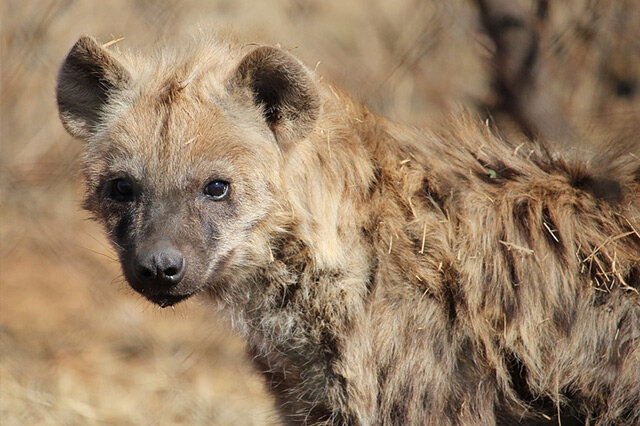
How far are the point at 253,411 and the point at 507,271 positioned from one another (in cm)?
243

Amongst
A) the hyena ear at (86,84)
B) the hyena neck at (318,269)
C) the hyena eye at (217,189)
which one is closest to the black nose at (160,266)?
the hyena eye at (217,189)

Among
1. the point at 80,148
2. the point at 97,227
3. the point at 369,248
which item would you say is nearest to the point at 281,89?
the point at 369,248

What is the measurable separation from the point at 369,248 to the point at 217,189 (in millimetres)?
518

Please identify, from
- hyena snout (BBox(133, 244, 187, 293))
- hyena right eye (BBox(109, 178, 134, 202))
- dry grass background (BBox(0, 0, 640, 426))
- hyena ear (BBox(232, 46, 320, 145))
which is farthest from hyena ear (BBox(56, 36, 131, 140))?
dry grass background (BBox(0, 0, 640, 426))

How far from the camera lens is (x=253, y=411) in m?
5.02

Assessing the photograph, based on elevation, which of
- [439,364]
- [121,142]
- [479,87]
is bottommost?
[479,87]

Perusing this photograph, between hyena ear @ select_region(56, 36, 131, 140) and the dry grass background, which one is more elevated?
hyena ear @ select_region(56, 36, 131, 140)

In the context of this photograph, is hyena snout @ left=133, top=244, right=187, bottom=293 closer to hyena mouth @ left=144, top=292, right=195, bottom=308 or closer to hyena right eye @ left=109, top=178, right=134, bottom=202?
hyena mouth @ left=144, top=292, right=195, bottom=308

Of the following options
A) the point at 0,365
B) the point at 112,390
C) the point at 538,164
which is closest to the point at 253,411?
the point at 112,390

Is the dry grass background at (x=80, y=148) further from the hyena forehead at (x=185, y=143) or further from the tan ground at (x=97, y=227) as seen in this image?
the hyena forehead at (x=185, y=143)

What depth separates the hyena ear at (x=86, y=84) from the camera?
310cm

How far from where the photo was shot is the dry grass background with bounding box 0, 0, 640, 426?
16.3 ft

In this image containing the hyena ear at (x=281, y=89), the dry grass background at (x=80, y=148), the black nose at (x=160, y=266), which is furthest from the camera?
the dry grass background at (x=80, y=148)

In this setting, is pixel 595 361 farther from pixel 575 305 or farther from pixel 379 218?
pixel 379 218
